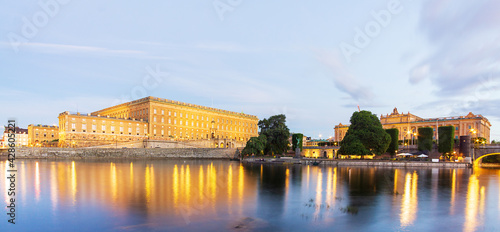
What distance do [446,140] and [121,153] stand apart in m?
77.1

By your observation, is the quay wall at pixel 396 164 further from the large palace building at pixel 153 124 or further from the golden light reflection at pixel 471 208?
the large palace building at pixel 153 124

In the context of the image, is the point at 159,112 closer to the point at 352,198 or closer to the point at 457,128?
the point at 352,198

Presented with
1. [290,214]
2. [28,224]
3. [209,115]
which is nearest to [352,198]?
[290,214]

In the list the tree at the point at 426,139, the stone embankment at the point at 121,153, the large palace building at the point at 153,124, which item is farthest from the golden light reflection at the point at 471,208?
the large palace building at the point at 153,124

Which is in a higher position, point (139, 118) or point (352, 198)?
point (139, 118)

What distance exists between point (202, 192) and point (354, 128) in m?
50.7

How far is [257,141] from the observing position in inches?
3142

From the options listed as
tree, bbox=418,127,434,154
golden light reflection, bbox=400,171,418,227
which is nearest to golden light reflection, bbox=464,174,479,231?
golden light reflection, bbox=400,171,418,227

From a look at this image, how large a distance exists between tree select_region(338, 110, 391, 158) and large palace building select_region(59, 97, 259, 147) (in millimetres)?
51802

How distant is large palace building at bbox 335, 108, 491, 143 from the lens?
114500 millimetres

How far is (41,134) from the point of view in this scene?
116 meters

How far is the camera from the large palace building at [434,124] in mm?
114500

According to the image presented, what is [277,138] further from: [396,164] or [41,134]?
[41,134]

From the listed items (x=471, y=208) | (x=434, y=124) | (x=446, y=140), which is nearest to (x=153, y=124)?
(x=446, y=140)
